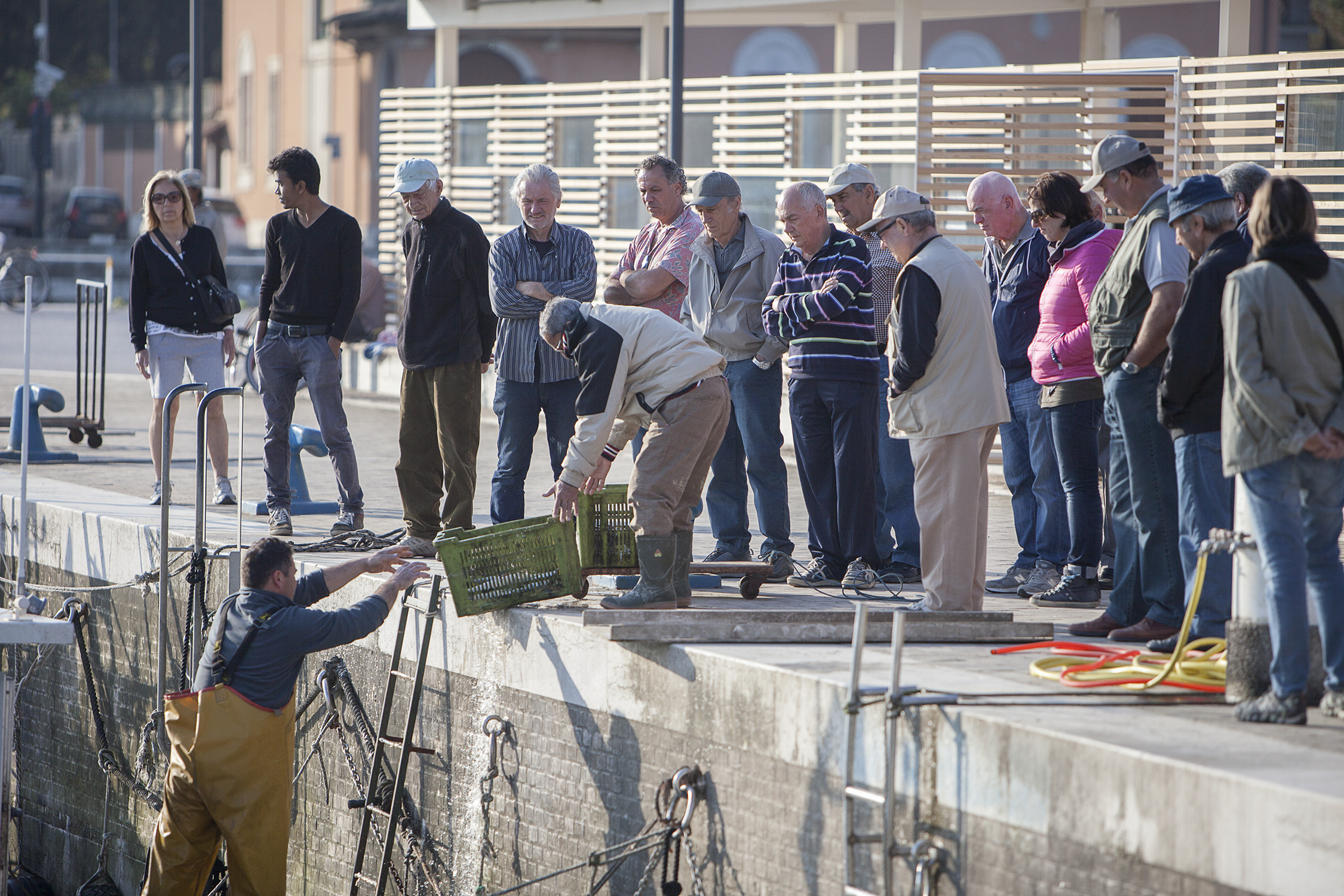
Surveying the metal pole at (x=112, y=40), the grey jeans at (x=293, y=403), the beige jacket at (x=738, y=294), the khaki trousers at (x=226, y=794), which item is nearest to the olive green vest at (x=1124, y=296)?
the beige jacket at (x=738, y=294)

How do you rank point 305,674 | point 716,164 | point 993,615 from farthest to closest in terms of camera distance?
point 716,164 < point 305,674 < point 993,615

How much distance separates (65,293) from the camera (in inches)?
1377

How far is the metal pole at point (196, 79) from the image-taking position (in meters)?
16.3

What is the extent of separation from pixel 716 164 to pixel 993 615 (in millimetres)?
9185

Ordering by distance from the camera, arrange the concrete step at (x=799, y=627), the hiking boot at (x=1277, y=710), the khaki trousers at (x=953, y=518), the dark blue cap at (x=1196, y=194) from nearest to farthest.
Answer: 1. the hiking boot at (x=1277, y=710)
2. the dark blue cap at (x=1196, y=194)
3. the concrete step at (x=799, y=627)
4. the khaki trousers at (x=953, y=518)

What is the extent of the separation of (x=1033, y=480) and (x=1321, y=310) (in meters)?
3.14

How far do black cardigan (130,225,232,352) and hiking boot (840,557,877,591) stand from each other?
174 inches

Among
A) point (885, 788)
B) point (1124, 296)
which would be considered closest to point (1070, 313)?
point (1124, 296)

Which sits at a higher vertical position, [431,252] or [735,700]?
[431,252]

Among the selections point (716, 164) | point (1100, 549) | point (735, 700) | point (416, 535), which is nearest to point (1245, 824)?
point (735, 700)

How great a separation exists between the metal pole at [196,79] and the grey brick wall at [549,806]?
7.10m

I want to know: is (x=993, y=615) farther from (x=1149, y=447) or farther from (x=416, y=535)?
(x=416, y=535)

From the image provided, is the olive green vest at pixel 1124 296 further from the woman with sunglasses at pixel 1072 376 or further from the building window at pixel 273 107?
the building window at pixel 273 107

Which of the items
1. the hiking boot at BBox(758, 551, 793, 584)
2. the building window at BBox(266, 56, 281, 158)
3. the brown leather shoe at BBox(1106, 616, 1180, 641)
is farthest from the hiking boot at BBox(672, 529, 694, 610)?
the building window at BBox(266, 56, 281, 158)
